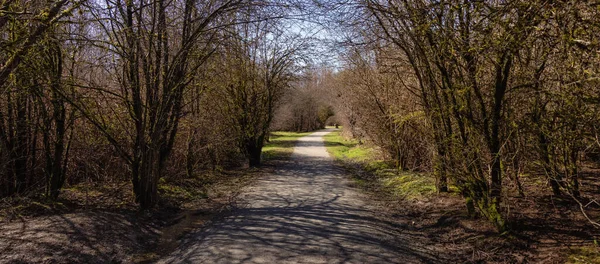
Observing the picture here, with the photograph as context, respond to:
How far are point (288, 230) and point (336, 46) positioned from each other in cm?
509

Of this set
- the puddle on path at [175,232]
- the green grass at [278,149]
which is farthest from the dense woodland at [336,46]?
the green grass at [278,149]

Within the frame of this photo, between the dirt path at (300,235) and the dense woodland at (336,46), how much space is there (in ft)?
5.67

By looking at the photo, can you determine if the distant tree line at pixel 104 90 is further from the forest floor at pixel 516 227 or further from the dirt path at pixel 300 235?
the forest floor at pixel 516 227

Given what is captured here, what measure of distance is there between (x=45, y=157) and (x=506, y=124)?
9590mm

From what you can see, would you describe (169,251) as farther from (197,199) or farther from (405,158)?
(405,158)

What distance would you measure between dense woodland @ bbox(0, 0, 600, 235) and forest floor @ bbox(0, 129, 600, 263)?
1.52 ft

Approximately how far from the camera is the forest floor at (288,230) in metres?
5.01

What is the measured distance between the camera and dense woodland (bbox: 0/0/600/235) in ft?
15.9

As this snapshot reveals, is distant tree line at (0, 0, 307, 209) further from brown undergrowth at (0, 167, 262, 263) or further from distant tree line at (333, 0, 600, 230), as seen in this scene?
distant tree line at (333, 0, 600, 230)

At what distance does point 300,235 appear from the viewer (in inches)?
235

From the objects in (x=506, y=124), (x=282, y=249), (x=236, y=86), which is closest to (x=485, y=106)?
(x=506, y=124)

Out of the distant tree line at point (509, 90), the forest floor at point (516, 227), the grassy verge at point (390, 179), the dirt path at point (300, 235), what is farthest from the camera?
the grassy verge at point (390, 179)

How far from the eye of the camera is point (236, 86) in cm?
1548

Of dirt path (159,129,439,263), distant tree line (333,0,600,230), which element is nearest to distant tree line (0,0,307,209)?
dirt path (159,129,439,263)
